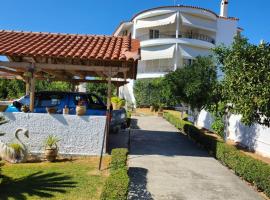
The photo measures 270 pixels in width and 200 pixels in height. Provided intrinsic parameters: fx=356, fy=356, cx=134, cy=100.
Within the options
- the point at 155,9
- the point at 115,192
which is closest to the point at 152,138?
the point at 115,192

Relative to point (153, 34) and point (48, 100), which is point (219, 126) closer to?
point (48, 100)

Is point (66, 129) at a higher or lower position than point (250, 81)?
lower

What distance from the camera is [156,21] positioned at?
46531 millimetres

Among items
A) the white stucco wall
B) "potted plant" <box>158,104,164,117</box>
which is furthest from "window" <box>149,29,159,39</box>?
A: the white stucco wall

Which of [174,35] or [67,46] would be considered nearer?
[67,46]

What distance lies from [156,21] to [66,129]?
36318 mm

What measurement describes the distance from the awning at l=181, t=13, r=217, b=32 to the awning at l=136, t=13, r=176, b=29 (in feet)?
5.07

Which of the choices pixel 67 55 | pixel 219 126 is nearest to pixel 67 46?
pixel 67 55

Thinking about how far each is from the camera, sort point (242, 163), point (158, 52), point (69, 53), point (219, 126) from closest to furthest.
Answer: point (242, 163) → point (69, 53) → point (219, 126) → point (158, 52)

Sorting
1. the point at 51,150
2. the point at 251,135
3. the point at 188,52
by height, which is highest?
the point at 188,52

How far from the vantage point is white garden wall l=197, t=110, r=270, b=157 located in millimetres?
15117

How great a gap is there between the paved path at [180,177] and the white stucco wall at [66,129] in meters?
1.55

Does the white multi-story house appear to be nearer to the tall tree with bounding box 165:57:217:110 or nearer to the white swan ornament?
the tall tree with bounding box 165:57:217:110

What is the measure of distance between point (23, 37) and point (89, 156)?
21.1 ft
